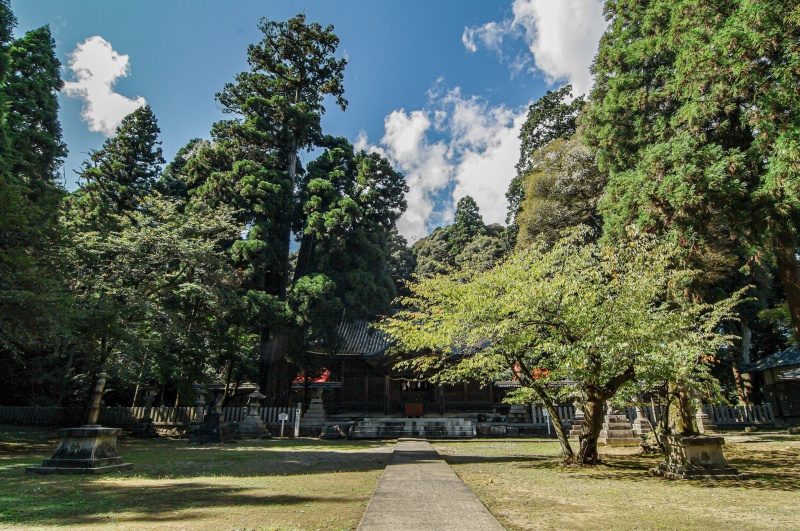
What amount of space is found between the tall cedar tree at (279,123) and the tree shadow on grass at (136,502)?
14.8m

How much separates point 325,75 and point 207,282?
57.7ft

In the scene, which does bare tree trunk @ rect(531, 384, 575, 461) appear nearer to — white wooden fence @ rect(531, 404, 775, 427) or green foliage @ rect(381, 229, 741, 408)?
green foliage @ rect(381, 229, 741, 408)

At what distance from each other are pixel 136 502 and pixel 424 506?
3.25m

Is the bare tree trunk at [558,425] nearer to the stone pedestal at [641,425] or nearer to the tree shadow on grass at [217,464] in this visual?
the tree shadow on grass at [217,464]

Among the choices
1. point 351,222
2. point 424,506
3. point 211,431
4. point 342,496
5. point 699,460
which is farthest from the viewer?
point 351,222

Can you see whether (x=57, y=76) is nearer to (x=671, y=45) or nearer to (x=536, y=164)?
(x=671, y=45)

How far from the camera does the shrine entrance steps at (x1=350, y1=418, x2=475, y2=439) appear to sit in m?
17.5

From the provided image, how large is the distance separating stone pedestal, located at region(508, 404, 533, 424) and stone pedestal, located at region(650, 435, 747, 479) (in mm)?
13562

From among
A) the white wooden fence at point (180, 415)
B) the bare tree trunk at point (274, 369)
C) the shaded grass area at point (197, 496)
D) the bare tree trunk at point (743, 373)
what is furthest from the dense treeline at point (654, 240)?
the bare tree trunk at point (274, 369)

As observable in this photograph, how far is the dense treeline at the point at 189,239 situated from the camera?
11.8 m

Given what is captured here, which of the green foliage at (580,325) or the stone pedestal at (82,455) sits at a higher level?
the green foliage at (580,325)

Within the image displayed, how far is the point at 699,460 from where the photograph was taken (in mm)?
6289

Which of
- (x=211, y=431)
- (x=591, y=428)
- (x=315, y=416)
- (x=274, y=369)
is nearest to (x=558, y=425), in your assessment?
(x=591, y=428)

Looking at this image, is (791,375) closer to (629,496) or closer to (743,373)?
(743,373)
